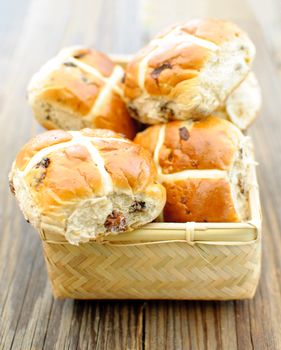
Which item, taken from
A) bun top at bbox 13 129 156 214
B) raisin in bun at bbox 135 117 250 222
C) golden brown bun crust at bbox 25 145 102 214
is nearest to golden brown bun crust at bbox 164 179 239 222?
raisin in bun at bbox 135 117 250 222

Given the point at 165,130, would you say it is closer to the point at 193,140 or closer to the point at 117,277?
the point at 193,140

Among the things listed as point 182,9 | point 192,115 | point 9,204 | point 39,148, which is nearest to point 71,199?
point 39,148

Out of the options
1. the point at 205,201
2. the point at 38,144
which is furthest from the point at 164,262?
the point at 38,144

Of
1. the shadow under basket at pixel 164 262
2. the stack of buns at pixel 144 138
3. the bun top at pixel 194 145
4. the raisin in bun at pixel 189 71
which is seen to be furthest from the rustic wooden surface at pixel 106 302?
the raisin in bun at pixel 189 71

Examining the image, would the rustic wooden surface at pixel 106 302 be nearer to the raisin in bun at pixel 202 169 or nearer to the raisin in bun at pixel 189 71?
the raisin in bun at pixel 202 169

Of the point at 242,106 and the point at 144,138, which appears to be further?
the point at 242,106

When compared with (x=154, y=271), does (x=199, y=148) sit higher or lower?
higher

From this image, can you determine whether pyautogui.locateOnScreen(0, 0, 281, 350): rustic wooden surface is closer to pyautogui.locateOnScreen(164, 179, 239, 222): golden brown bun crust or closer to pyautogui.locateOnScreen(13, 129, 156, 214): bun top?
pyautogui.locateOnScreen(164, 179, 239, 222): golden brown bun crust

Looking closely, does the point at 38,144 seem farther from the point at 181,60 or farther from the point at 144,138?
the point at 181,60
